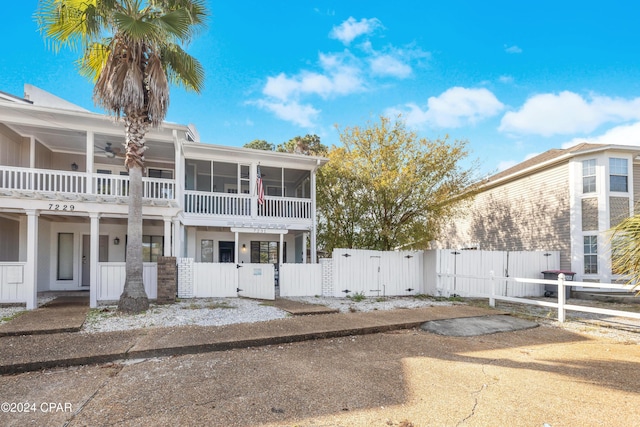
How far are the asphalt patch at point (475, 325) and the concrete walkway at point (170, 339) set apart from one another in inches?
13.5

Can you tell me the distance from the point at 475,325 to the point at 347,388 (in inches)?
188

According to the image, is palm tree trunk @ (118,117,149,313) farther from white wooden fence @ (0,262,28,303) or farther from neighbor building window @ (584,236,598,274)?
neighbor building window @ (584,236,598,274)

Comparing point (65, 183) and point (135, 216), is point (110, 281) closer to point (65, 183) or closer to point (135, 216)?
point (135, 216)

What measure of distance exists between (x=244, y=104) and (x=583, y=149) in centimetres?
1673

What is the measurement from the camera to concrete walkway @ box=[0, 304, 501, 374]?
16.3 feet

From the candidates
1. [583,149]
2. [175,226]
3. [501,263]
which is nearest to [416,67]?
[583,149]

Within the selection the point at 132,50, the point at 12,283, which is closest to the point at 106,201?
the point at 12,283

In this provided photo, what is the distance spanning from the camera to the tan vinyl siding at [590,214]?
13.2 metres

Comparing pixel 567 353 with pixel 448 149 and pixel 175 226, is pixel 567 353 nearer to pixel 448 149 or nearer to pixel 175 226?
pixel 448 149

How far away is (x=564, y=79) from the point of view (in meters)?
13.8

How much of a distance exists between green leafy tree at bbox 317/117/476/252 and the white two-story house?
1.58 m

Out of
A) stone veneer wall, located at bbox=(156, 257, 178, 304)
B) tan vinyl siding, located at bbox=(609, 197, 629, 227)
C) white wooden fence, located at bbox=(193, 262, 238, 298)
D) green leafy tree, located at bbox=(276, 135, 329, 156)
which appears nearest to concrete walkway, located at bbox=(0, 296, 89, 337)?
stone veneer wall, located at bbox=(156, 257, 178, 304)

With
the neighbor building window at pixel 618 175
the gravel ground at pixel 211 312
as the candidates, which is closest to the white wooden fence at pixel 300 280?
the gravel ground at pixel 211 312

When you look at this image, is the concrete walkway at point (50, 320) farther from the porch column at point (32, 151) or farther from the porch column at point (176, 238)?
the porch column at point (32, 151)
